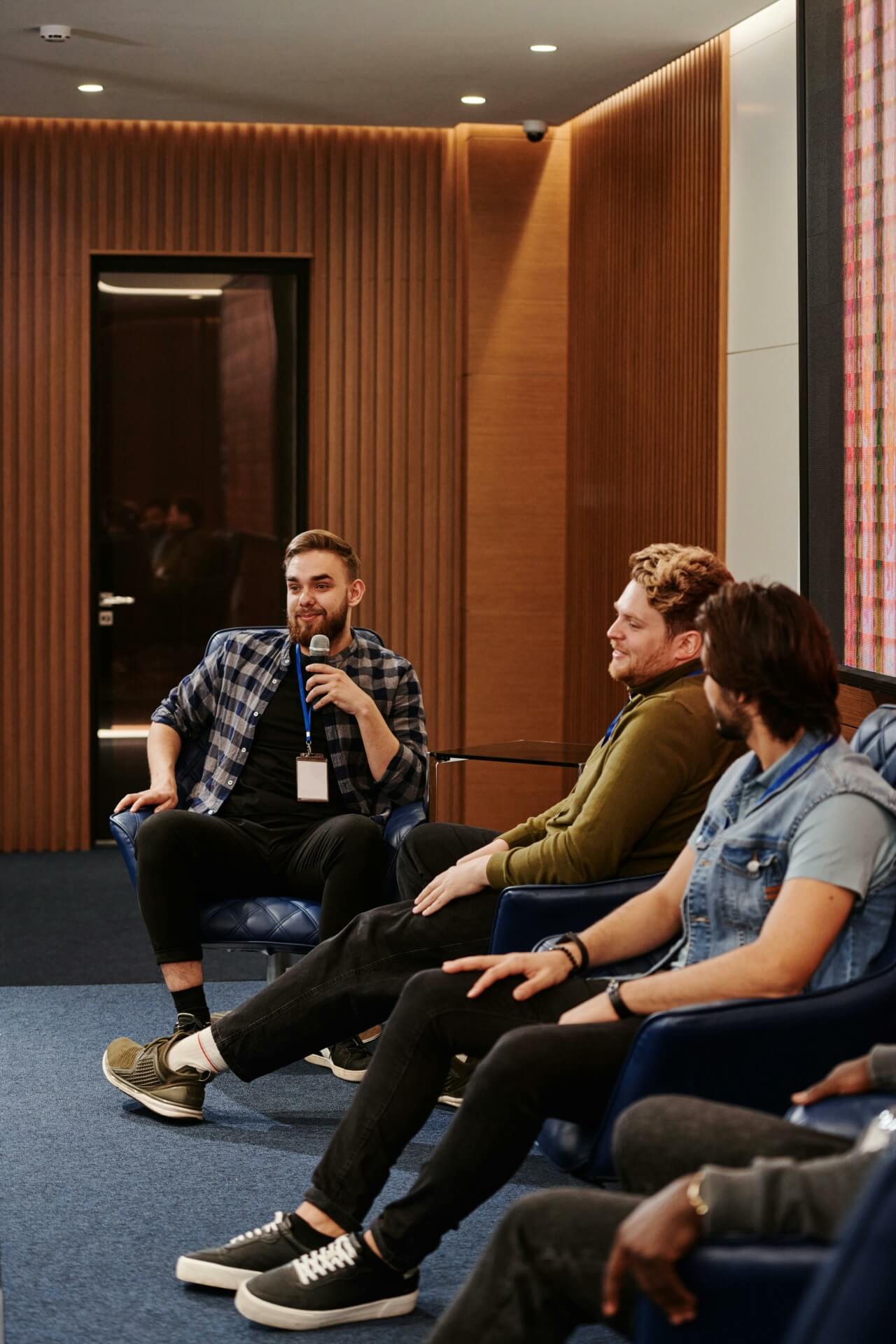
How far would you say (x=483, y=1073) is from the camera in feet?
7.41

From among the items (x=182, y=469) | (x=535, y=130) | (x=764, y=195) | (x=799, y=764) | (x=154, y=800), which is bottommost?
(x=154, y=800)

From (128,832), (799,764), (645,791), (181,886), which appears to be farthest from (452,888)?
(128,832)

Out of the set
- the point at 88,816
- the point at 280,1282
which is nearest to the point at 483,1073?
the point at 280,1282

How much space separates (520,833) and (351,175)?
436 centimetres

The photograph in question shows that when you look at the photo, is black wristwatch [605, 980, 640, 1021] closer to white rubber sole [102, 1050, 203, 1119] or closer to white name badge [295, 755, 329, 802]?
white rubber sole [102, 1050, 203, 1119]

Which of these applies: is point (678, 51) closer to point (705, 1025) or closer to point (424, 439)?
point (424, 439)

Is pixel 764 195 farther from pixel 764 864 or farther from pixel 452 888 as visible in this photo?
pixel 764 864

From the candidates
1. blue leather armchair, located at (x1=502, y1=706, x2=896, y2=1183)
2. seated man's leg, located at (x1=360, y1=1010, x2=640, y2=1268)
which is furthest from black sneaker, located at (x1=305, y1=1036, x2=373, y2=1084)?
blue leather armchair, located at (x1=502, y1=706, x2=896, y2=1183)

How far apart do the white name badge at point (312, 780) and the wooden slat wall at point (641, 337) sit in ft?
6.46

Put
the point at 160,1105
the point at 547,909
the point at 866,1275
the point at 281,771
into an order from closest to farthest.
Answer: the point at 866,1275 < the point at 547,909 < the point at 160,1105 < the point at 281,771

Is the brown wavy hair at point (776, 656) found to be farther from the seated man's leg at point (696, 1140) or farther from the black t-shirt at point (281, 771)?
the black t-shirt at point (281, 771)

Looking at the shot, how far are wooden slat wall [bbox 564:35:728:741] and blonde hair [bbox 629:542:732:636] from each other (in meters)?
2.33

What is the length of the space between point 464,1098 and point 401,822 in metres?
1.67

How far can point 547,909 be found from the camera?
2910 mm
